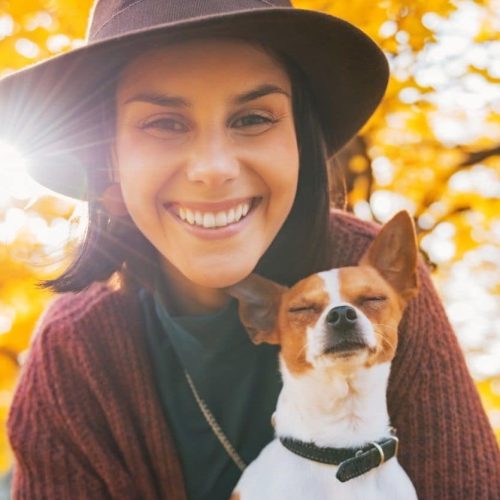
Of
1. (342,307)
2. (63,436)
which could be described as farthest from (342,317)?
(63,436)

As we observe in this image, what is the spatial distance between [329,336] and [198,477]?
31.2 inches

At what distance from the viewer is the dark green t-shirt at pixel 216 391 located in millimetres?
2068

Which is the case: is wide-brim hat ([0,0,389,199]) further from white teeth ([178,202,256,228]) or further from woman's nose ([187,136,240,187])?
white teeth ([178,202,256,228])

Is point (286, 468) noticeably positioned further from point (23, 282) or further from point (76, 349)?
point (23, 282)

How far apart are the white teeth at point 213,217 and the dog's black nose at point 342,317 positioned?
1.25ft

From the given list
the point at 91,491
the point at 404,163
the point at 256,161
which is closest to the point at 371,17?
the point at 404,163

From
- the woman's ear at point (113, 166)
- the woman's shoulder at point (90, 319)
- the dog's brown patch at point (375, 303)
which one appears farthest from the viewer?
the woman's shoulder at point (90, 319)

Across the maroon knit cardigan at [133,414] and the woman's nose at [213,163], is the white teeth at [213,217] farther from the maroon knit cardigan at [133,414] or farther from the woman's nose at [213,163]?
the maroon knit cardigan at [133,414]

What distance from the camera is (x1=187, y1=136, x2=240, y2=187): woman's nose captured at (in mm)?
1693

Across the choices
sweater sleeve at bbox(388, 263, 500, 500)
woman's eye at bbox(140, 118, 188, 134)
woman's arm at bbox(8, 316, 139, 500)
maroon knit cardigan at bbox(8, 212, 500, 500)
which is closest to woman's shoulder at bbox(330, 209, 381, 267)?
maroon knit cardigan at bbox(8, 212, 500, 500)

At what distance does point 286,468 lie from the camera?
69.1 inches

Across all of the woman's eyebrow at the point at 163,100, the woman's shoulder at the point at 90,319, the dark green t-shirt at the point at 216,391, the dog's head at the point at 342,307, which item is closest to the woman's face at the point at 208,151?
the woman's eyebrow at the point at 163,100

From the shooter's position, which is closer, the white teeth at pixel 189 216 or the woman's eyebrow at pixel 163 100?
the woman's eyebrow at pixel 163 100

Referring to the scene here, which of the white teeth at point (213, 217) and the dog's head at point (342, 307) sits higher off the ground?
the white teeth at point (213, 217)
